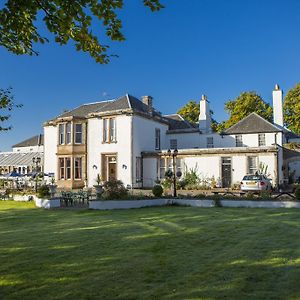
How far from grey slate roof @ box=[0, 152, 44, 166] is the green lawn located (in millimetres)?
38183

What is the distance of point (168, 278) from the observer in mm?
6039

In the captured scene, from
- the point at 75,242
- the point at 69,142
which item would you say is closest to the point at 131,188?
the point at 69,142

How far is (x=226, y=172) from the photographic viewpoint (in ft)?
98.3

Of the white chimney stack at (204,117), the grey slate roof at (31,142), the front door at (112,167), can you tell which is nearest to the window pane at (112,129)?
the front door at (112,167)

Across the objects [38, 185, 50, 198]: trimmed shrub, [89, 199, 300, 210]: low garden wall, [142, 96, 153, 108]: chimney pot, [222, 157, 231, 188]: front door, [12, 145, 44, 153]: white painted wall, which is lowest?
[89, 199, 300, 210]: low garden wall

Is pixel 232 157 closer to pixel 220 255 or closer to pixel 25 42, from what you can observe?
pixel 220 255

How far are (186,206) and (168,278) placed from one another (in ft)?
39.6

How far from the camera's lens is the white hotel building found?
2977 centimetres

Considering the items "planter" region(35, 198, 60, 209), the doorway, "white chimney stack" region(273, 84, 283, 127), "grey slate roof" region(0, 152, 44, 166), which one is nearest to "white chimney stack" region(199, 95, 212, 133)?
"white chimney stack" region(273, 84, 283, 127)

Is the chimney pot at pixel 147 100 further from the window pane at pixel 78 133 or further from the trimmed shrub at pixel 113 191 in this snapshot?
the trimmed shrub at pixel 113 191

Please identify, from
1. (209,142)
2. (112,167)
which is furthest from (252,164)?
(112,167)

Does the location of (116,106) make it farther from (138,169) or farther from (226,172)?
(226,172)

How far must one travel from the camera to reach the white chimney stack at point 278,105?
126ft

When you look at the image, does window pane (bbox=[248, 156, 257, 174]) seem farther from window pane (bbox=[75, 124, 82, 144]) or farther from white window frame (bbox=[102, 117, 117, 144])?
window pane (bbox=[75, 124, 82, 144])
